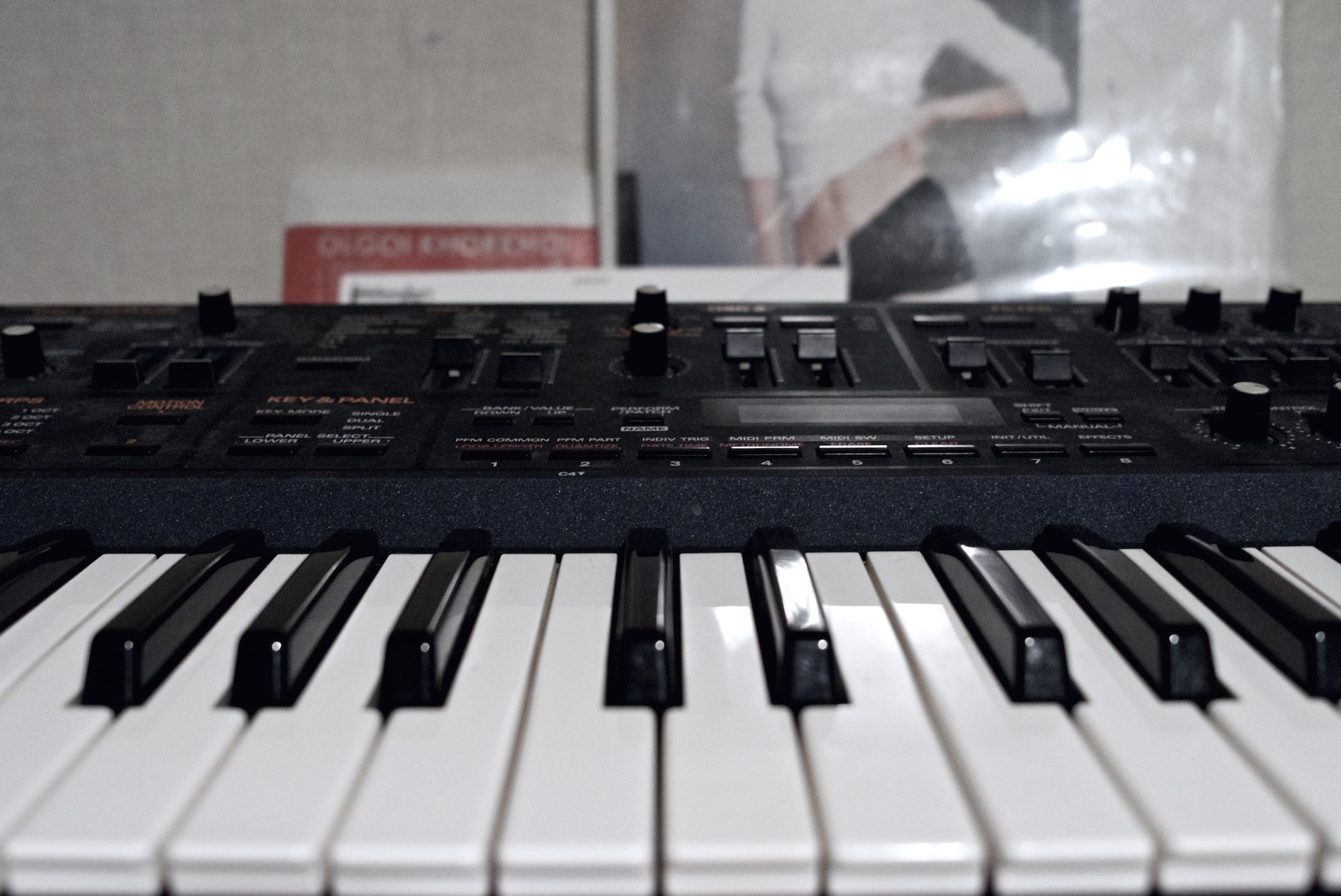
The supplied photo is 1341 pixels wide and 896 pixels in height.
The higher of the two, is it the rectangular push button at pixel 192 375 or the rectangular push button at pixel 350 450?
the rectangular push button at pixel 192 375

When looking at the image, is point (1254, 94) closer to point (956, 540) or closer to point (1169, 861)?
point (956, 540)

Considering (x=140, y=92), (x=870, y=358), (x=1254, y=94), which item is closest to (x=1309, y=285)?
(x=1254, y=94)

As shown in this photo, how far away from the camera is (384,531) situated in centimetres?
73

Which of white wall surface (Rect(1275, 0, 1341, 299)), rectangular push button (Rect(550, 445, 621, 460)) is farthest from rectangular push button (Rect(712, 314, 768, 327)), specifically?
white wall surface (Rect(1275, 0, 1341, 299))

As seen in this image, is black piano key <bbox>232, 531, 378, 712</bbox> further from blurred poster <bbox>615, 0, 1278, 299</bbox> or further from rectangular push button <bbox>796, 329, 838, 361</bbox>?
blurred poster <bbox>615, 0, 1278, 299</bbox>

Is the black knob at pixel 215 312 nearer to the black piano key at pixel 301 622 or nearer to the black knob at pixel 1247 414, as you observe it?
the black piano key at pixel 301 622

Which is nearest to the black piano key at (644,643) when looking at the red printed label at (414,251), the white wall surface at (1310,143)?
the red printed label at (414,251)

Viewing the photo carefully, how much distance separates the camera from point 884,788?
48cm

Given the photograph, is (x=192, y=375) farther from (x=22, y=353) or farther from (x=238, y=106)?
(x=238, y=106)

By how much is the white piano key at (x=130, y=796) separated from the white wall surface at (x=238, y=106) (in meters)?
1.40

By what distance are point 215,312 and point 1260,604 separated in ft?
2.70

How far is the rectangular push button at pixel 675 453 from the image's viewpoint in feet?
2.40

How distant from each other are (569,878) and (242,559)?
0.37m

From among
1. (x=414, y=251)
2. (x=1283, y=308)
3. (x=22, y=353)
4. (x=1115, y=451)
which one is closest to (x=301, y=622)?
(x=22, y=353)
